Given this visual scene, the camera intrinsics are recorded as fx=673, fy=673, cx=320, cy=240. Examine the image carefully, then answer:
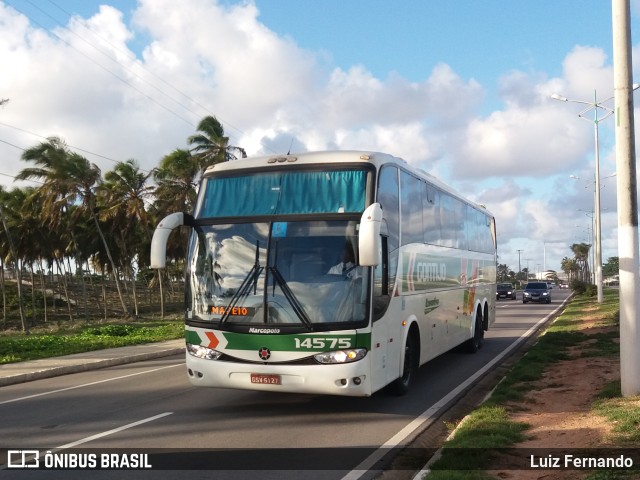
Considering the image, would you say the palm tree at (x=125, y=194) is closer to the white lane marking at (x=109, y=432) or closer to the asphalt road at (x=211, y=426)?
the asphalt road at (x=211, y=426)

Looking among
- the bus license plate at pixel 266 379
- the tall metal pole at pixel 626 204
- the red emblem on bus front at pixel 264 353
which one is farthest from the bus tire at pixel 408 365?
the tall metal pole at pixel 626 204

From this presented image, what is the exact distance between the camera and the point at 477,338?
1736 cm

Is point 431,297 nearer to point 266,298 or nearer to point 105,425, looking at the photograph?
point 266,298

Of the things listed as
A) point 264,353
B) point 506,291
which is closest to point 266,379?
point 264,353

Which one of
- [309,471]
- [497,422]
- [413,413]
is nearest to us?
[309,471]

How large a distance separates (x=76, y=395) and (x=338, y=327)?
5601 mm

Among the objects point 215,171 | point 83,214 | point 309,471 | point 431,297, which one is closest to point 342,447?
point 309,471

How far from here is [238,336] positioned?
8766mm

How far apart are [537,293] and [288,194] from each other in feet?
137

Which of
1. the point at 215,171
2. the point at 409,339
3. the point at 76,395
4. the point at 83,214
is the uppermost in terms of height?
the point at 83,214

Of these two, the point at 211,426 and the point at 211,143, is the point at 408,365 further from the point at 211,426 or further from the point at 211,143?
the point at 211,143

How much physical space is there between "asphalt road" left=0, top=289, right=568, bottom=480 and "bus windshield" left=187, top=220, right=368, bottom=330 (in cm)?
136

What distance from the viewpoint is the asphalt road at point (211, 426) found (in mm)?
6699

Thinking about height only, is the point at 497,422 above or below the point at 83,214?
below
